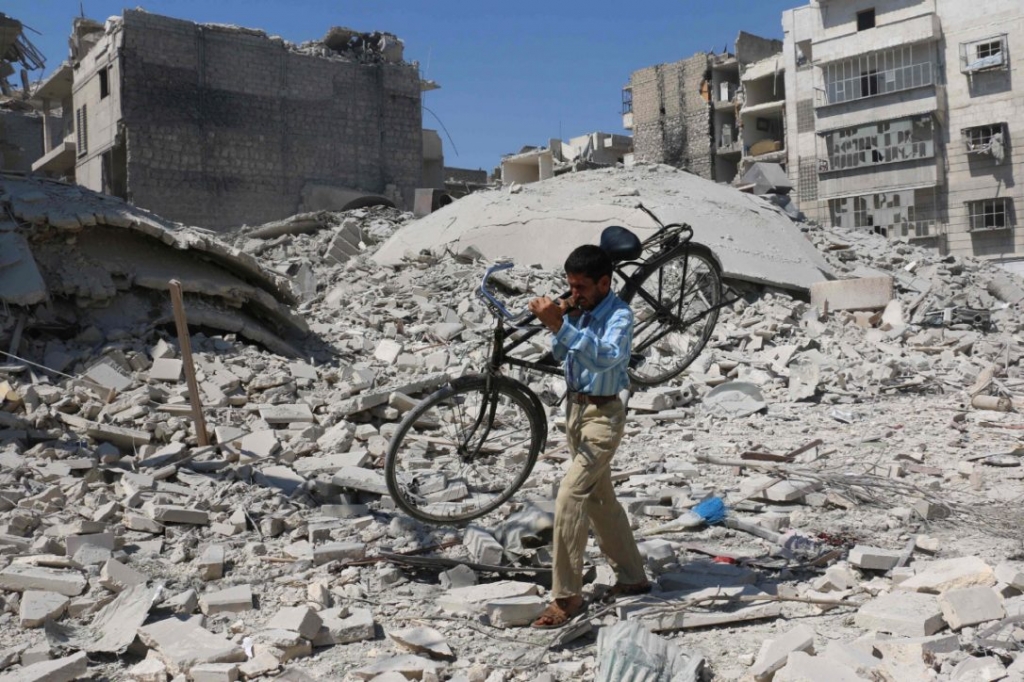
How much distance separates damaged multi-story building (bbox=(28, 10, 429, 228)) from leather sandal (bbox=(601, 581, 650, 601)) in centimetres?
1863

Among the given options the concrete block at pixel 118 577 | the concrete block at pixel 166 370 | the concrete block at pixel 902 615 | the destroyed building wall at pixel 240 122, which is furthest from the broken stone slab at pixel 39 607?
the destroyed building wall at pixel 240 122

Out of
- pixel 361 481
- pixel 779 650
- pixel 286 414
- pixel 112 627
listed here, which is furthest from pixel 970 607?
pixel 286 414

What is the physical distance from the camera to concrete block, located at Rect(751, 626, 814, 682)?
3416mm

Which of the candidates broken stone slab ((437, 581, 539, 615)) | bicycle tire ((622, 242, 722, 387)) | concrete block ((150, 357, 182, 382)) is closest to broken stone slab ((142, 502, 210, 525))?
broken stone slab ((437, 581, 539, 615))

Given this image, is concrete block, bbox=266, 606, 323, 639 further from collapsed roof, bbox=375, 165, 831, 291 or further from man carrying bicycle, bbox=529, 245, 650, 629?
collapsed roof, bbox=375, 165, 831, 291

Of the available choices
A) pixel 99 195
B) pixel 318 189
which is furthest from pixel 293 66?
pixel 99 195

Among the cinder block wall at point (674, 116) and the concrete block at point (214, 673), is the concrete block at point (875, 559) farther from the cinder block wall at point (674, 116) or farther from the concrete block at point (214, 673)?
the cinder block wall at point (674, 116)

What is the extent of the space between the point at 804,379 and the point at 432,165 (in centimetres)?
2310

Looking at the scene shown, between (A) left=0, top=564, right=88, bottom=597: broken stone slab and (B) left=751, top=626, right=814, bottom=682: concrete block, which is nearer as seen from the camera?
(B) left=751, top=626, right=814, bottom=682: concrete block

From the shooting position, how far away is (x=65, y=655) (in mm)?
3971

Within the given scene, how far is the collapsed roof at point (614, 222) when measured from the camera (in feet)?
41.8

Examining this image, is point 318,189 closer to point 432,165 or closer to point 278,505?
point 432,165

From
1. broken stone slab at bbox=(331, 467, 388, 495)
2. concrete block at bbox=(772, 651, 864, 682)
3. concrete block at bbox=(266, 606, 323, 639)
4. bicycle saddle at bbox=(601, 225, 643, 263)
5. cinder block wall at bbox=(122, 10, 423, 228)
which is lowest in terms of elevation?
concrete block at bbox=(772, 651, 864, 682)

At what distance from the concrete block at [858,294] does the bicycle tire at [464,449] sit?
808cm
